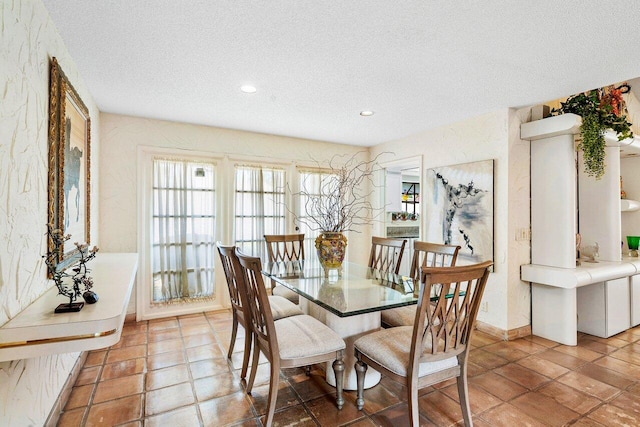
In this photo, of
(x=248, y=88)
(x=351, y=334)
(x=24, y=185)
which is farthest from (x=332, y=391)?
(x=248, y=88)

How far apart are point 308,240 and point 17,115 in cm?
370

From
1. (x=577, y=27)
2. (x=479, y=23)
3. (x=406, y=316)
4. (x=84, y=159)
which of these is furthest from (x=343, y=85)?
(x=84, y=159)

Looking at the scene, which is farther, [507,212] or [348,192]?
[348,192]

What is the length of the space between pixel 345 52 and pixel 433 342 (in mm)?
1922

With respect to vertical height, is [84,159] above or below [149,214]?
above

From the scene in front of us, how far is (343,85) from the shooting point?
2717 mm

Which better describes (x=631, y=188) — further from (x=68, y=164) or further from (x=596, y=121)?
(x=68, y=164)

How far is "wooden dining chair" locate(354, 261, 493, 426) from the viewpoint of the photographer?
5.17 ft

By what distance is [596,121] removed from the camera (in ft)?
9.57

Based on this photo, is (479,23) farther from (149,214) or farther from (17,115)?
(149,214)

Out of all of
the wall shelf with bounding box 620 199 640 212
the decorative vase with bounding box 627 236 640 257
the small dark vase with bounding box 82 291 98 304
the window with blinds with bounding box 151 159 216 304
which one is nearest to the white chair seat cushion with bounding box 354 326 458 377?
the small dark vase with bounding box 82 291 98 304

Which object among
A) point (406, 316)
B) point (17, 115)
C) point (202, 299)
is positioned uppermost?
point (17, 115)

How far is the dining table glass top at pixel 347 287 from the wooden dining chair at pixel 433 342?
244mm

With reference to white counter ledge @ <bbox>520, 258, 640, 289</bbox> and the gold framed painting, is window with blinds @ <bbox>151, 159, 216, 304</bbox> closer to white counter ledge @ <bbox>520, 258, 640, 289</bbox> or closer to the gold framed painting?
the gold framed painting
